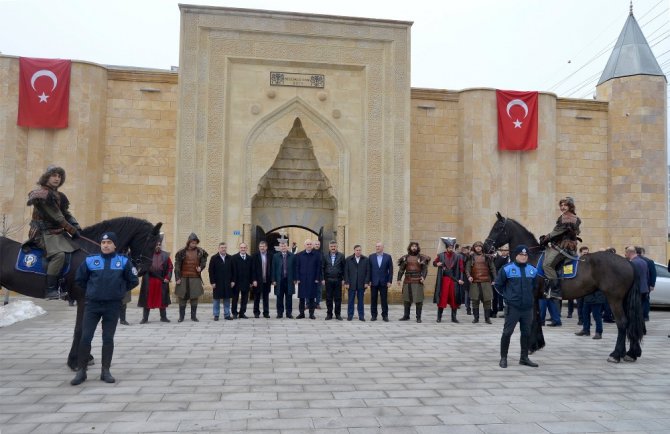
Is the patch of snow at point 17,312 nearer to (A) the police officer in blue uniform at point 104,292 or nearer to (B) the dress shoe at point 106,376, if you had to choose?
(A) the police officer in blue uniform at point 104,292

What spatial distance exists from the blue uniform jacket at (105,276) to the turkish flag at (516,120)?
43.5ft

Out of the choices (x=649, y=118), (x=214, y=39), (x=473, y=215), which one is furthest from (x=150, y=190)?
(x=649, y=118)

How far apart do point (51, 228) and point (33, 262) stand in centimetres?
47

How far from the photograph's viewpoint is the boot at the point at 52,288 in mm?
6363

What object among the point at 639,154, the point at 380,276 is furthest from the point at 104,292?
the point at 639,154

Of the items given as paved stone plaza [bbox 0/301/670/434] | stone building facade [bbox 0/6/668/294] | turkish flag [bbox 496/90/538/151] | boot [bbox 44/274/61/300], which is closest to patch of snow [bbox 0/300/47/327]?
paved stone plaza [bbox 0/301/670/434]

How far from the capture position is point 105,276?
19.6 feet

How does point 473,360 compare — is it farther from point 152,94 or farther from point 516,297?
point 152,94

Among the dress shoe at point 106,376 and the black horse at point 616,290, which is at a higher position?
the black horse at point 616,290

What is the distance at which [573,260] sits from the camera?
8156mm

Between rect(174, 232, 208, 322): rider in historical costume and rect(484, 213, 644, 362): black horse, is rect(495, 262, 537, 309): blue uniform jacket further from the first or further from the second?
rect(174, 232, 208, 322): rider in historical costume

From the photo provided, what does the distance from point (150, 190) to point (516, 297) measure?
11.7 m

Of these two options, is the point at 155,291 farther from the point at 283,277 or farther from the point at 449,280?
the point at 449,280

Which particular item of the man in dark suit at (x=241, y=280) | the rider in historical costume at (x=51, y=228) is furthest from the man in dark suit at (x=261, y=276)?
the rider in historical costume at (x=51, y=228)
